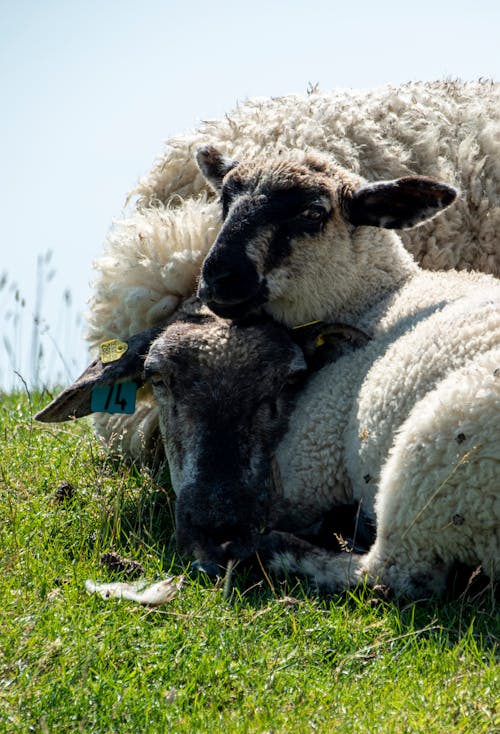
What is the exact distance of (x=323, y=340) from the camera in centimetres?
499

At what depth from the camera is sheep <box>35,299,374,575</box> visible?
170 inches

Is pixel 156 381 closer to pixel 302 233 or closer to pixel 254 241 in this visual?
pixel 254 241

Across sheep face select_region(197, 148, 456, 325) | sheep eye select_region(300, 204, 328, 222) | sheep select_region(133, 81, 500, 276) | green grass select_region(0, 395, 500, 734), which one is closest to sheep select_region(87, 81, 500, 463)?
sheep select_region(133, 81, 500, 276)

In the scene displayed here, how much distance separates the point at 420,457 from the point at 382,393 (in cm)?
59

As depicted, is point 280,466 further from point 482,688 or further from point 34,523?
point 482,688

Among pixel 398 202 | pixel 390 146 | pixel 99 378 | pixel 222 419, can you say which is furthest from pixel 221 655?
pixel 390 146

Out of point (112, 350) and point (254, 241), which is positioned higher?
point (254, 241)

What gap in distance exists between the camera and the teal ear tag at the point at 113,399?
5262mm

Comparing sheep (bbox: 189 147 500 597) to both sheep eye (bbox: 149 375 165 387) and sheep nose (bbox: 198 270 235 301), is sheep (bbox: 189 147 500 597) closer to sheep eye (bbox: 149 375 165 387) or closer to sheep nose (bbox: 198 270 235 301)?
sheep nose (bbox: 198 270 235 301)

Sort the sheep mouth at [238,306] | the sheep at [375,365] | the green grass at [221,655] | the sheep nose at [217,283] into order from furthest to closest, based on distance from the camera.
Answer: the sheep mouth at [238,306] < the sheep nose at [217,283] < the sheep at [375,365] < the green grass at [221,655]

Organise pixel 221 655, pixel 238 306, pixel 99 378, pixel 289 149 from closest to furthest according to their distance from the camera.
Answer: pixel 221 655 < pixel 238 306 < pixel 99 378 < pixel 289 149

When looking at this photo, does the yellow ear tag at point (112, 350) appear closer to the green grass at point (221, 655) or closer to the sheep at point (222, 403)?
the sheep at point (222, 403)

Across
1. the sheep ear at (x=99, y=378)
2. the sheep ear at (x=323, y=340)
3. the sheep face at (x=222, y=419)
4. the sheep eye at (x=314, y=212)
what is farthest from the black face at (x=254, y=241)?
the sheep ear at (x=99, y=378)

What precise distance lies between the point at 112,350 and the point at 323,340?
3.56ft
